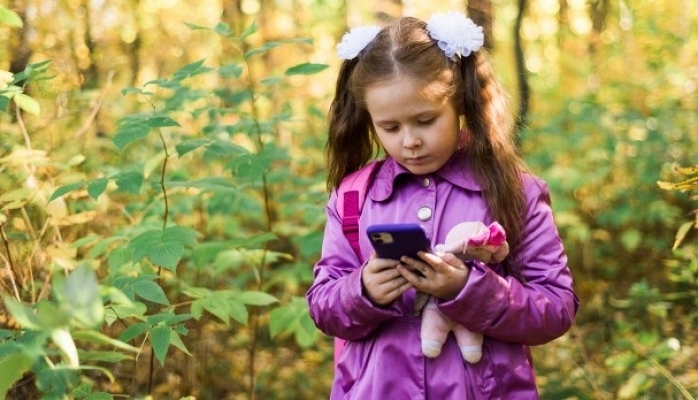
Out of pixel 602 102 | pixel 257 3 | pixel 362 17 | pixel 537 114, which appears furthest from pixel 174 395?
pixel 362 17

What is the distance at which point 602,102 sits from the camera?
7094 millimetres

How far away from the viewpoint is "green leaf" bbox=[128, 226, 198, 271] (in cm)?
262

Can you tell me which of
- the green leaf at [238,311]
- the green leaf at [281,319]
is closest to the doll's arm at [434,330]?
the green leaf at [238,311]

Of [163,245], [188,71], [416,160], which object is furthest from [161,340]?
[188,71]

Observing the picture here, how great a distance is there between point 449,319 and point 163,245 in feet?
3.51

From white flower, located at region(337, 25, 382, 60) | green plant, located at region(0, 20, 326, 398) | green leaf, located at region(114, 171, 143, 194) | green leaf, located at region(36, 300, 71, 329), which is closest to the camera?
green leaf, located at region(36, 300, 71, 329)

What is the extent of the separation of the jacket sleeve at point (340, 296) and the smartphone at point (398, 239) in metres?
0.16

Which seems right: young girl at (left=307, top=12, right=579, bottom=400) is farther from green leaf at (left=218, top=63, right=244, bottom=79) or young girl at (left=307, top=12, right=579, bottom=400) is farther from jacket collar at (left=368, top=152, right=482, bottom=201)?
green leaf at (left=218, top=63, right=244, bottom=79)

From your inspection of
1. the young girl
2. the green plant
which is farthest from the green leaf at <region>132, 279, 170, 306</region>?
the young girl

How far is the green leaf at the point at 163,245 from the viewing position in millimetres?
2619

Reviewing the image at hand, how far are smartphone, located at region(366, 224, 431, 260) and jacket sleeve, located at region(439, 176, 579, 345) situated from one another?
17 centimetres

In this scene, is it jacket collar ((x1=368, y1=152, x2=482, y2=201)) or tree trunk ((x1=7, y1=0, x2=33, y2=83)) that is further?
tree trunk ((x1=7, y1=0, x2=33, y2=83))

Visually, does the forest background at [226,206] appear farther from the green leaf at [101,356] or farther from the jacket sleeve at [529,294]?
the jacket sleeve at [529,294]

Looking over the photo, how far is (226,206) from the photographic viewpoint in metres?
3.93
